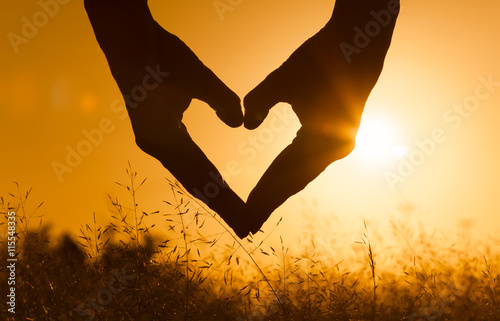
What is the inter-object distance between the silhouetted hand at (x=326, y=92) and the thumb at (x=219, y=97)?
7 cm

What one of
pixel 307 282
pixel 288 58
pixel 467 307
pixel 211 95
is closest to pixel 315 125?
pixel 288 58

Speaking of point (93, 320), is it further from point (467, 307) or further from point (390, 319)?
point (467, 307)

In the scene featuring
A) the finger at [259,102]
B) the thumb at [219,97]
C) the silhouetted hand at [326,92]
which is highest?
the thumb at [219,97]

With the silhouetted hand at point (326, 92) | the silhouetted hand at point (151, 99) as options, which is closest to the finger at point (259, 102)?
the silhouetted hand at point (326, 92)

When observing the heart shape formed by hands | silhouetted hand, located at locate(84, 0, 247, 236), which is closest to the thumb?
the heart shape formed by hands

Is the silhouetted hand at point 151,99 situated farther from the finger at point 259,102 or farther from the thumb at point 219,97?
the finger at point 259,102

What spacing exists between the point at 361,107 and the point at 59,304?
6.68ft

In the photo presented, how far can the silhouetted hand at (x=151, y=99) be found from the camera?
75.1 inches

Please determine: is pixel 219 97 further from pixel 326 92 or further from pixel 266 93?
pixel 326 92

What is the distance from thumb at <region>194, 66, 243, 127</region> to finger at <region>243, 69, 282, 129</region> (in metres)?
0.06

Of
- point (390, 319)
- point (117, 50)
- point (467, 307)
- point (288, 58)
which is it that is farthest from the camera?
point (390, 319)

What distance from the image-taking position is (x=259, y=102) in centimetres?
210

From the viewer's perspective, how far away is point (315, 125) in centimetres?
203

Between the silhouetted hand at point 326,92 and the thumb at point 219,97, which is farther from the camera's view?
the thumb at point 219,97
